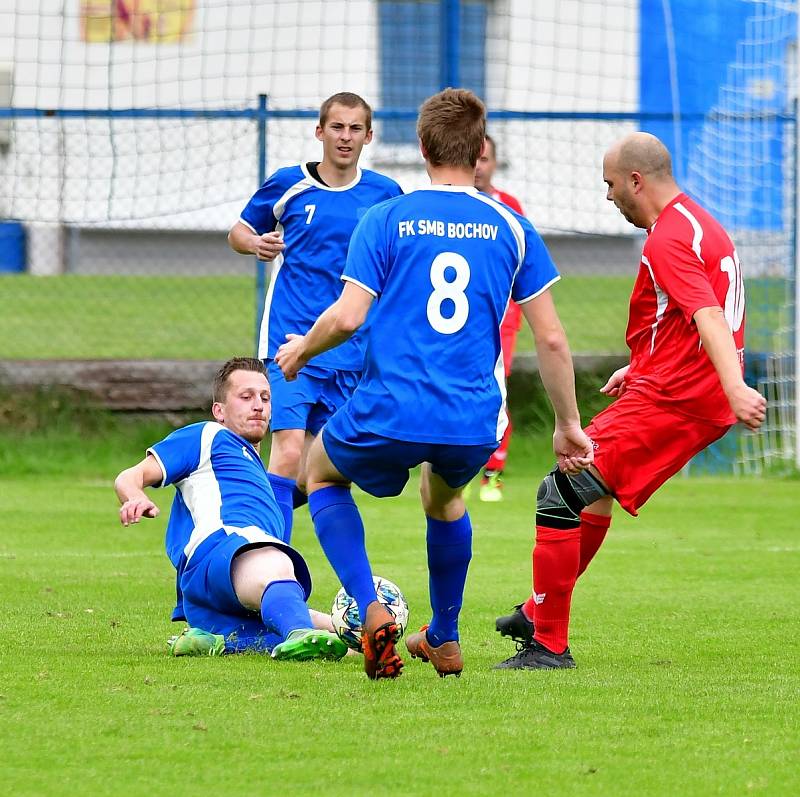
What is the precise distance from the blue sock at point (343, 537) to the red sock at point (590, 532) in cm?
94

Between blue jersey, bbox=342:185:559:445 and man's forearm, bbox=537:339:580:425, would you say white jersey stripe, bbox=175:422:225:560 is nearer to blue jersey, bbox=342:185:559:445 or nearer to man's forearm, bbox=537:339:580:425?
blue jersey, bbox=342:185:559:445

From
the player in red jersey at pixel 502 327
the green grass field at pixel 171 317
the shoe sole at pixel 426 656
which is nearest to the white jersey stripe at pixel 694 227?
the shoe sole at pixel 426 656

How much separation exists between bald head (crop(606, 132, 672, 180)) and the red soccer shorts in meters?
0.77

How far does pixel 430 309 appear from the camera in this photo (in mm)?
4703

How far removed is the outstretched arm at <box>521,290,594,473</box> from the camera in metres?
4.81

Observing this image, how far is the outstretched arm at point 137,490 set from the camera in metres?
4.84

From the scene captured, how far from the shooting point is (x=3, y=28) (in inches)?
688

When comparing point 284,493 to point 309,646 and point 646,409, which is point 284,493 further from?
point 646,409

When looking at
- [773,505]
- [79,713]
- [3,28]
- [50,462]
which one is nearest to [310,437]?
[79,713]

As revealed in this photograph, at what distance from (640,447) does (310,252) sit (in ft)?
7.58

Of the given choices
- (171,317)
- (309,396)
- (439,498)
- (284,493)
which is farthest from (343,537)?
(171,317)

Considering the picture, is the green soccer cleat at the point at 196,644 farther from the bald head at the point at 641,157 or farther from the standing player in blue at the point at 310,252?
the bald head at the point at 641,157

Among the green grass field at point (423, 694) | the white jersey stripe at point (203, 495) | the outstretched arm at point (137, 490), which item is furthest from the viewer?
the white jersey stripe at point (203, 495)

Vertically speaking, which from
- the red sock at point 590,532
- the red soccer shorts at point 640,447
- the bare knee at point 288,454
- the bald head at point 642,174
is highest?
the bald head at point 642,174
